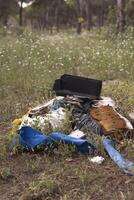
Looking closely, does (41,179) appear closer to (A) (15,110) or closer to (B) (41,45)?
(A) (15,110)

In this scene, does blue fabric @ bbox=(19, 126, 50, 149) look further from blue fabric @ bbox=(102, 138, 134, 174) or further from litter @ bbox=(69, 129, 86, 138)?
blue fabric @ bbox=(102, 138, 134, 174)

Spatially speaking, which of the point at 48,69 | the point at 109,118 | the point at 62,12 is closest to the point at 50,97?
the point at 48,69

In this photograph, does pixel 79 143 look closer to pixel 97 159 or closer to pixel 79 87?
pixel 97 159

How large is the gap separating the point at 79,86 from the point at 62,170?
1988mm

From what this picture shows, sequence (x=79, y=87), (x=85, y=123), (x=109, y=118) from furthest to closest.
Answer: (x=79, y=87) → (x=85, y=123) → (x=109, y=118)

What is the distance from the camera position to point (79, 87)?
6496mm

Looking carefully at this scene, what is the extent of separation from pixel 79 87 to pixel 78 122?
0.72 meters

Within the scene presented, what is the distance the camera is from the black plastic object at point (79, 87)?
639cm

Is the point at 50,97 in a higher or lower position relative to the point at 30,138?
lower

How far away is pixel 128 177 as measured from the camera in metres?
4.55

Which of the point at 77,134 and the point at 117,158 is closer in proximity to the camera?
the point at 117,158

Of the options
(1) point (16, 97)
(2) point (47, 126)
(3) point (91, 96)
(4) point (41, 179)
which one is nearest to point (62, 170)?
(4) point (41, 179)

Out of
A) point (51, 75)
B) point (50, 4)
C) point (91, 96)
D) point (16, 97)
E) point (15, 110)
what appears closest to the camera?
point (91, 96)

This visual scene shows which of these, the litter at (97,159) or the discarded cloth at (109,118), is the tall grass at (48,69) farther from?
the litter at (97,159)
